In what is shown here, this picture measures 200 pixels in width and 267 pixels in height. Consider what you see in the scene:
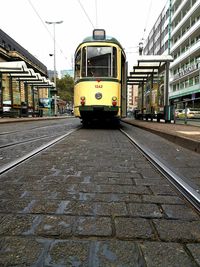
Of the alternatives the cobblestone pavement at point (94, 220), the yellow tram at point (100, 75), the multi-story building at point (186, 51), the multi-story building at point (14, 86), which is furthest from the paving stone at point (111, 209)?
the multi-story building at point (186, 51)

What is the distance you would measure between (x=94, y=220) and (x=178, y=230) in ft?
2.21

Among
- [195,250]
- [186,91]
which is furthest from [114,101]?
[186,91]

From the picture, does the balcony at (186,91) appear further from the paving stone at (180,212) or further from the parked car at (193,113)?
the paving stone at (180,212)

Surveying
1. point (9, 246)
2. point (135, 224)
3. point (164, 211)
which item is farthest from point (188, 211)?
point (9, 246)

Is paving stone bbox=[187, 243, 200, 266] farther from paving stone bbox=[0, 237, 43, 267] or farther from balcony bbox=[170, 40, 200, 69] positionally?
balcony bbox=[170, 40, 200, 69]

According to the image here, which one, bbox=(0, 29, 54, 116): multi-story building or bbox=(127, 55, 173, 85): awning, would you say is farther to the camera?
bbox=(0, 29, 54, 116): multi-story building

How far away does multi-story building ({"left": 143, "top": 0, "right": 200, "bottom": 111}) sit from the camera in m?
46.1

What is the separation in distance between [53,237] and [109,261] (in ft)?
1.70

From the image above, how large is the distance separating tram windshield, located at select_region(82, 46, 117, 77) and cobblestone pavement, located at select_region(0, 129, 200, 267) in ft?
28.4

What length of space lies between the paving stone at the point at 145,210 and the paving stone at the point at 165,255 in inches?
23.3

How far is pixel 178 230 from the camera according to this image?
241 centimetres

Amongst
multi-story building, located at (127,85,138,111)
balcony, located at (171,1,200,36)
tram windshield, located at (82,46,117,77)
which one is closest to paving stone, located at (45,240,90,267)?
tram windshield, located at (82,46,117,77)

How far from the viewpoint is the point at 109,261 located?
1.90 metres

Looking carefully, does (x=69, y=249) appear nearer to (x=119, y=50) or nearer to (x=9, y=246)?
(x=9, y=246)
